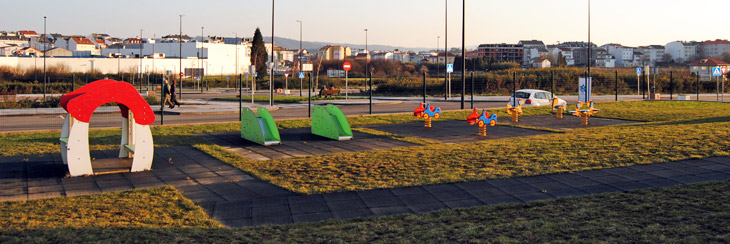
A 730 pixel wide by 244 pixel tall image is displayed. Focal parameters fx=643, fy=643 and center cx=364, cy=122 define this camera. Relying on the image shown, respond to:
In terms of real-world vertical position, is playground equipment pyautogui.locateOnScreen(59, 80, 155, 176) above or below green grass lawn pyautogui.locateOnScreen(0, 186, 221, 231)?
above

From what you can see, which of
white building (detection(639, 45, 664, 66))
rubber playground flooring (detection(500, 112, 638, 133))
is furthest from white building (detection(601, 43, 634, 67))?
rubber playground flooring (detection(500, 112, 638, 133))

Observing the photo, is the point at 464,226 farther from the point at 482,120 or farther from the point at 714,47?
the point at 714,47

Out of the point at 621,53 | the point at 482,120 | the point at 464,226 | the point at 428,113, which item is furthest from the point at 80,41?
the point at 621,53

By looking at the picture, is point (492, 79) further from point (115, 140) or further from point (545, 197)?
point (545, 197)

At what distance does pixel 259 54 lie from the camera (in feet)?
301

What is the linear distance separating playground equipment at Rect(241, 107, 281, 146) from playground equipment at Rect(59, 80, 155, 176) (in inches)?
153

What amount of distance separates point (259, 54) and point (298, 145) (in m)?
77.6

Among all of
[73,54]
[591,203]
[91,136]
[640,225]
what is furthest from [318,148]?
[73,54]

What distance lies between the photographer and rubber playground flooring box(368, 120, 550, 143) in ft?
59.7

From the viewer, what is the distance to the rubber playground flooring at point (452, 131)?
18203 mm

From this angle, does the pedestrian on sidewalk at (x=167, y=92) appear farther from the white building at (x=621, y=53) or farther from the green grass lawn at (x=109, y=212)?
the white building at (x=621, y=53)

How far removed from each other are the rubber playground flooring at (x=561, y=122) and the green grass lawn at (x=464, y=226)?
13164 millimetres

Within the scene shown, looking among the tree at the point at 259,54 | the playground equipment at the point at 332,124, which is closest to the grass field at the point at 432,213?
the playground equipment at the point at 332,124

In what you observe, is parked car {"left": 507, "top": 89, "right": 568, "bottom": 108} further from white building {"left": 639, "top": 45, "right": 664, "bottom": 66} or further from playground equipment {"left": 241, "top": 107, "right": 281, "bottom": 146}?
white building {"left": 639, "top": 45, "right": 664, "bottom": 66}
